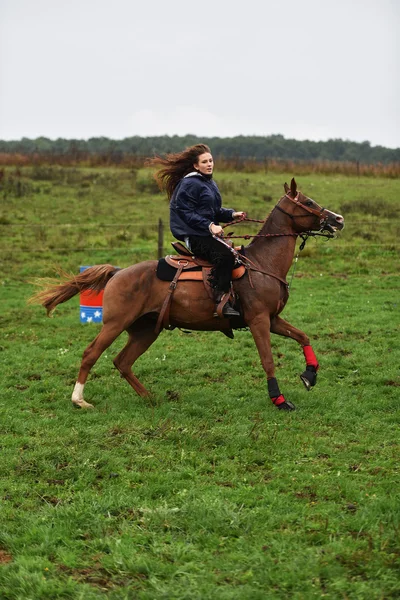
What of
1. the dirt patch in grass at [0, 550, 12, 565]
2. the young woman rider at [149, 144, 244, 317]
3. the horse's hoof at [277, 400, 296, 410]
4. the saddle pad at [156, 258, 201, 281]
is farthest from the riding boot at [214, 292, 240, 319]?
the dirt patch in grass at [0, 550, 12, 565]

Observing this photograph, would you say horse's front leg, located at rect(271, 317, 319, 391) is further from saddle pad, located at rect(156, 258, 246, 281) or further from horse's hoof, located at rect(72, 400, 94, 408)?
horse's hoof, located at rect(72, 400, 94, 408)

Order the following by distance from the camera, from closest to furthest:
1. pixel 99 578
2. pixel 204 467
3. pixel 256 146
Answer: pixel 99 578 → pixel 204 467 → pixel 256 146

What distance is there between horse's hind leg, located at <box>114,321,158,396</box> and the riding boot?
1.06 metres

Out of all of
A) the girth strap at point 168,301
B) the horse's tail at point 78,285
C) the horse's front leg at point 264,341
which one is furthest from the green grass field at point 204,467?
the horse's tail at point 78,285

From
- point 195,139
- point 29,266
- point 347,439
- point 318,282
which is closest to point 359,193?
point 318,282

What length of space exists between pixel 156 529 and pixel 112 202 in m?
22.7

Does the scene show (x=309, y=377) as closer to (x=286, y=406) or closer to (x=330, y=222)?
(x=286, y=406)

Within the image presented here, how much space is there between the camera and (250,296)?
876 cm

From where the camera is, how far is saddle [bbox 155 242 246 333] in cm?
885

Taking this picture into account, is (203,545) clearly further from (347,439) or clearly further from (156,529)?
(347,439)

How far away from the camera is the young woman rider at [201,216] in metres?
8.62

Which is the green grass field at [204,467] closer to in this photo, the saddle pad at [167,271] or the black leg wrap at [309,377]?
the black leg wrap at [309,377]

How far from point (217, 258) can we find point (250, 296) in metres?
0.59

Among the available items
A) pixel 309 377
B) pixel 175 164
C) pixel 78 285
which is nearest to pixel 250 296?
pixel 309 377
